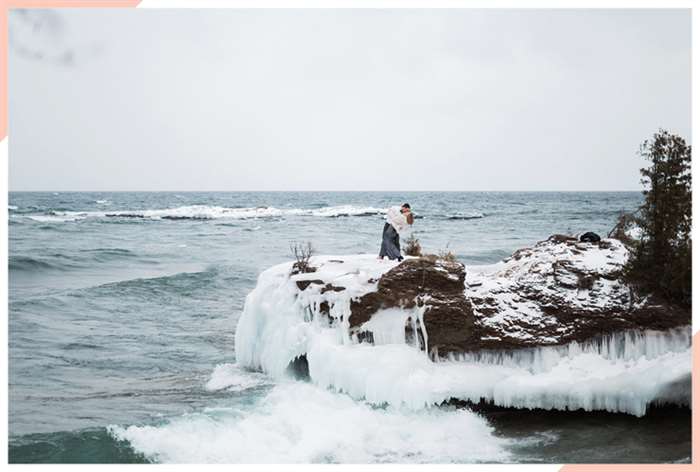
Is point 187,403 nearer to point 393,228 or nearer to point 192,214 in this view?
point 393,228

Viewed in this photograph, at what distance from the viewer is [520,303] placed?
11.1 metres

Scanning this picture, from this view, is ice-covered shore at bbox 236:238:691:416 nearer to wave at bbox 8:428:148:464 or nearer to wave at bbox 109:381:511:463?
wave at bbox 109:381:511:463

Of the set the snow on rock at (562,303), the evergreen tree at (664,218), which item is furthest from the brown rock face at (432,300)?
the evergreen tree at (664,218)

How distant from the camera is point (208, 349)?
14.7m

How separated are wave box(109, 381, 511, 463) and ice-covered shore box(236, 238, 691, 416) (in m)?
0.41

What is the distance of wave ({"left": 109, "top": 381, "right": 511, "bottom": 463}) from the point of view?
938 cm

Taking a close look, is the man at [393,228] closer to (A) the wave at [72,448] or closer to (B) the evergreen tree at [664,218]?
(B) the evergreen tree at [664,218]

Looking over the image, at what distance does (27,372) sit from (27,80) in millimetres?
5402

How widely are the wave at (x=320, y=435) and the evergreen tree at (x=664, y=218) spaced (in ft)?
11.3

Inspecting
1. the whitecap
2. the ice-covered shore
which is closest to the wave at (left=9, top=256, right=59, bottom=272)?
the whitecap

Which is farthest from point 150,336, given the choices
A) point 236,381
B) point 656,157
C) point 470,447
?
point 656,157

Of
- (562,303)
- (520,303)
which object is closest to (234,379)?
(520,303)

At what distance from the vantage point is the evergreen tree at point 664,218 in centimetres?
1073

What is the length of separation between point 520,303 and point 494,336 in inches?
31.4
